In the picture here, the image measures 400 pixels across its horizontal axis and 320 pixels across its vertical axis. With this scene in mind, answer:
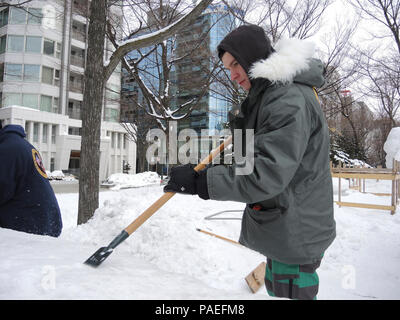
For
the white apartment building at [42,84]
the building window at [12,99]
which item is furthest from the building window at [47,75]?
the building window at [12,99]

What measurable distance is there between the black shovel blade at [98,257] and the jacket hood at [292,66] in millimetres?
1376

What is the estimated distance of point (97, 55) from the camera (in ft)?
17.7

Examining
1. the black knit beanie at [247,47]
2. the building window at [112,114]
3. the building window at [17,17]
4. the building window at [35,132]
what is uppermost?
the building window at [17,17]

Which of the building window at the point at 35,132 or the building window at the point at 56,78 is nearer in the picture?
the building window at the point at 35,132

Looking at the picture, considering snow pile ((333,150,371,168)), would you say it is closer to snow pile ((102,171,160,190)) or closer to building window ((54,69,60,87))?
snow pile ((102,171,160,190))

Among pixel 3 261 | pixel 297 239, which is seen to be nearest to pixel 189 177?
pixel 297 239

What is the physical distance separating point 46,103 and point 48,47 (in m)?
5.56

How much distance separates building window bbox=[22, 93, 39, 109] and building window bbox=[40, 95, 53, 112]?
0.46 m

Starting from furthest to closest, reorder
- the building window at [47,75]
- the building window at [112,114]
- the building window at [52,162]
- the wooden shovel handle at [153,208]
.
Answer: the building window at [112,114], the building window at [47,75], the building window at [52,162], the wooden shovel handle at [153,208]

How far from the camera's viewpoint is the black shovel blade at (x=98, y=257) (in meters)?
1.63

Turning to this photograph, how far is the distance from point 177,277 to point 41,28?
106 ft

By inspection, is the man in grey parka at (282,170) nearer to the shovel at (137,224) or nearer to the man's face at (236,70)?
the man's face at (236,70)

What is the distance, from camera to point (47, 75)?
28.6m

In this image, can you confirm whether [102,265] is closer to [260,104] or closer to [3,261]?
[3,261]
